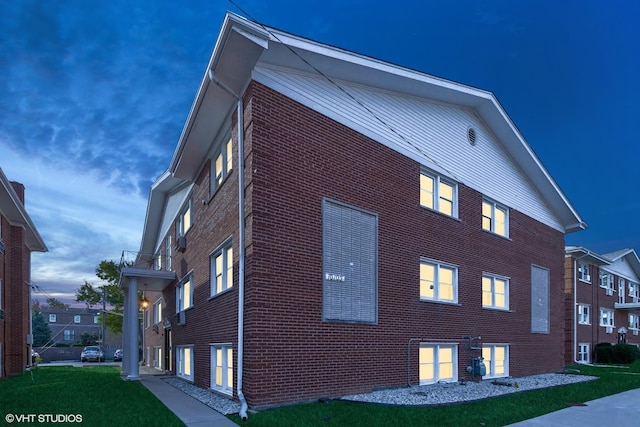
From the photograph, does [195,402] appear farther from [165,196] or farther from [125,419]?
[165,196]

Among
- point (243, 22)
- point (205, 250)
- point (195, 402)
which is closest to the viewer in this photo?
point (243, 22)

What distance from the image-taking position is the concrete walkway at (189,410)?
8326mm

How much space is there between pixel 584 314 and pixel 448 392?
2453 centimetres

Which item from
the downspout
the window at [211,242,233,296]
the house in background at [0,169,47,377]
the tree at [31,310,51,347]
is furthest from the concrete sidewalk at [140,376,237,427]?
the tree at [31,310,51,347]

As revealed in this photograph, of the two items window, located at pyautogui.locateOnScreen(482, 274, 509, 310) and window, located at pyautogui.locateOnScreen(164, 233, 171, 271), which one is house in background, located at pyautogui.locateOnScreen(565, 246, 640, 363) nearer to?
window, located at pyautogui.locateOnScreen(482, 274, 509, 310)

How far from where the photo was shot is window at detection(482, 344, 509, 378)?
52.4 feet

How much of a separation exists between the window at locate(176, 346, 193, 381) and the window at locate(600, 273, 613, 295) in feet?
101

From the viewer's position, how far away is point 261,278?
9586 mm

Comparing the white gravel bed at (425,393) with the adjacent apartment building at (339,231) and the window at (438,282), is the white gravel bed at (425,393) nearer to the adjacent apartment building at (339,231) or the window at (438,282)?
the adjacent apartment building at (339,231)

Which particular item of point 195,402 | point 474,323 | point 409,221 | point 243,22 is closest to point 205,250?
point 195,402

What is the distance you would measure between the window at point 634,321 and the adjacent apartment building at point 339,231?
2684 cm

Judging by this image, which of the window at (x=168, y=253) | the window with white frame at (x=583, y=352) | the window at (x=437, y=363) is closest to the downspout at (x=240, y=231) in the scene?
the window at (x=437, y=363)

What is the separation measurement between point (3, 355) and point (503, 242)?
2121 cm

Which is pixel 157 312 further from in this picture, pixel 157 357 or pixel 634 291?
pixel 634 291
